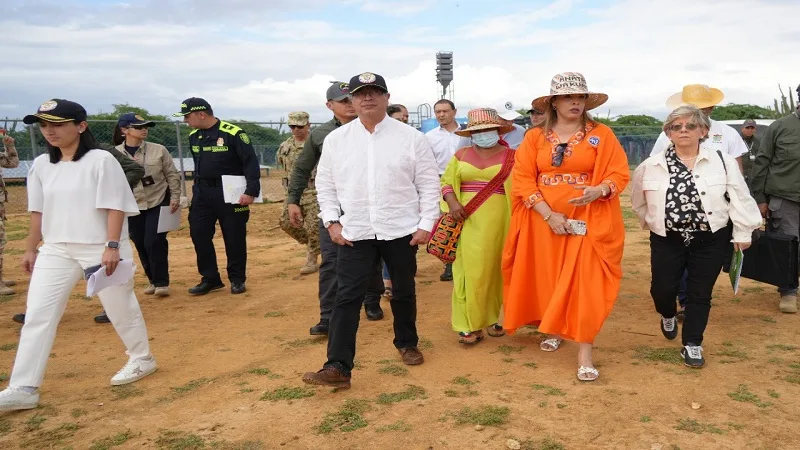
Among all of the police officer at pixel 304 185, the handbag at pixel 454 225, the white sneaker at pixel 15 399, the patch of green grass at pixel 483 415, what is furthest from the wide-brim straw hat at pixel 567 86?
the white sneaker at pixel 15 399

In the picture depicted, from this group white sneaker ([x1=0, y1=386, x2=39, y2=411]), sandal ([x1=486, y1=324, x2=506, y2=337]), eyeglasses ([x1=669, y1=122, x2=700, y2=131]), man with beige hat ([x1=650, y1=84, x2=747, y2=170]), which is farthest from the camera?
man with beige hat ([x1=650, y1=84, x2=747, y2=170])

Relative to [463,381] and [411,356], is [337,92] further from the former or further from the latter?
[463,381]

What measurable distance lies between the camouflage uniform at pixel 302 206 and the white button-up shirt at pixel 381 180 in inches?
114

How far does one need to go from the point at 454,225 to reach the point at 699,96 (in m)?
2.39

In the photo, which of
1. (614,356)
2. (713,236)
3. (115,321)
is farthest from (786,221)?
(115,321)

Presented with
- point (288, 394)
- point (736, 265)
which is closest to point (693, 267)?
point (736, 265)

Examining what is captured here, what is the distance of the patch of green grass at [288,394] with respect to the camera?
14.5ft

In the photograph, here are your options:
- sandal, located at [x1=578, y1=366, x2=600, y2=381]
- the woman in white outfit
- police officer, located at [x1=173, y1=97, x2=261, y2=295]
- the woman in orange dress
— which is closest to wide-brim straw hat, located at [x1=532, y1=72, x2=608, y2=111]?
the woman in orange dress

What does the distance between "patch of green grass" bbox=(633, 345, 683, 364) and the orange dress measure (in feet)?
2.24

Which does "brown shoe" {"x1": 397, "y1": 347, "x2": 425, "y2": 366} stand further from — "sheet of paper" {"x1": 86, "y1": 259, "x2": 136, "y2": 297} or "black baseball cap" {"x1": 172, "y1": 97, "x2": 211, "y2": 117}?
"black baseball cap" {"x1": 172, "y1": 97, "x2": 211, "y2": 117}

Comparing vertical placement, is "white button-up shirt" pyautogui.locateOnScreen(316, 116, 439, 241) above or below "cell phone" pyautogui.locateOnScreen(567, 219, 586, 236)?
above

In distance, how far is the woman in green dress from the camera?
536cm

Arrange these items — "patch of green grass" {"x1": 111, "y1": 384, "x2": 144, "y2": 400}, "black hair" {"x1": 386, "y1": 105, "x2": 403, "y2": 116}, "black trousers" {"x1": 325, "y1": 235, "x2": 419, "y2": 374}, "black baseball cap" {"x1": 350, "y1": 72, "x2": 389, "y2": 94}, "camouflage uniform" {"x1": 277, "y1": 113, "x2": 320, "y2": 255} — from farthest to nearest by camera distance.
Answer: "black hair" {"x1": 386, "y1": 105, "x2": 403, "y2": 116}
"camouflage uniform" {"x1": 277, "y1": 113, "x2": 320, "y2": 255}
"patch of green grass" {"x1": 111, "y1": 384, "x2": 144, "y2": 400}
"black trousers" {"x1": 325, "y1": 235, "x2": 419, "y2": 374}
"black baseball cap" {"x1": 350, "y1": 72, "x2": 389, "y2": 94}

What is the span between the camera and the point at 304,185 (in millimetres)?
5992
